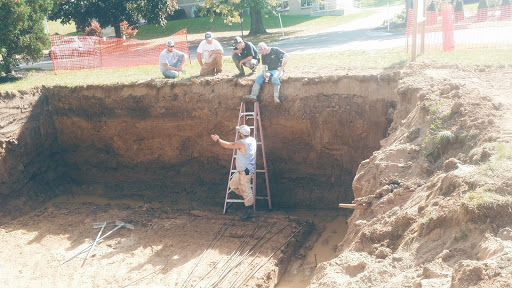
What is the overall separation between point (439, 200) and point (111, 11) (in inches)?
934

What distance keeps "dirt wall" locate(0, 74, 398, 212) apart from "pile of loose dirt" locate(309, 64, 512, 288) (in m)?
2.02

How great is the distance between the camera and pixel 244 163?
10.7 metres

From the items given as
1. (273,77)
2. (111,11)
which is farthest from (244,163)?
(111,11)

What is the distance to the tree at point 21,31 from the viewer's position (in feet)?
47.2

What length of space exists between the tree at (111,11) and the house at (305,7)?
9859mm

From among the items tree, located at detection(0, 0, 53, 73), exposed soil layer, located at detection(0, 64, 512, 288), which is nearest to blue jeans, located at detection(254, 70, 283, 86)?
exposed soil layer, located at detection(0, 64, 512, 288)

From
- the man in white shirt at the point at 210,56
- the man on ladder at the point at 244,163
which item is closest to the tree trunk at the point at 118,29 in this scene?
the man in white shirt at the point at 210,56

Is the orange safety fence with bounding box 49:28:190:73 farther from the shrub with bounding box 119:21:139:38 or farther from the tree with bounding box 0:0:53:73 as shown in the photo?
the shrub with bounding box 119:21:139:38

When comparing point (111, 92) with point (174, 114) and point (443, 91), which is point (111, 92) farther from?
point (443, 91)

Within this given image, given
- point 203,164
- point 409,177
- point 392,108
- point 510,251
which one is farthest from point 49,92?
point 510,251

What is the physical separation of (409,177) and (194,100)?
6.87 metres

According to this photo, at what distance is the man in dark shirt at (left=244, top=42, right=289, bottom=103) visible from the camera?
1164 cm

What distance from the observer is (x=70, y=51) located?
17.1 m

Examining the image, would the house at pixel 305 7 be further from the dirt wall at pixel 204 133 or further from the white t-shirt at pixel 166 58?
the dirt wall at pixel 204 133
